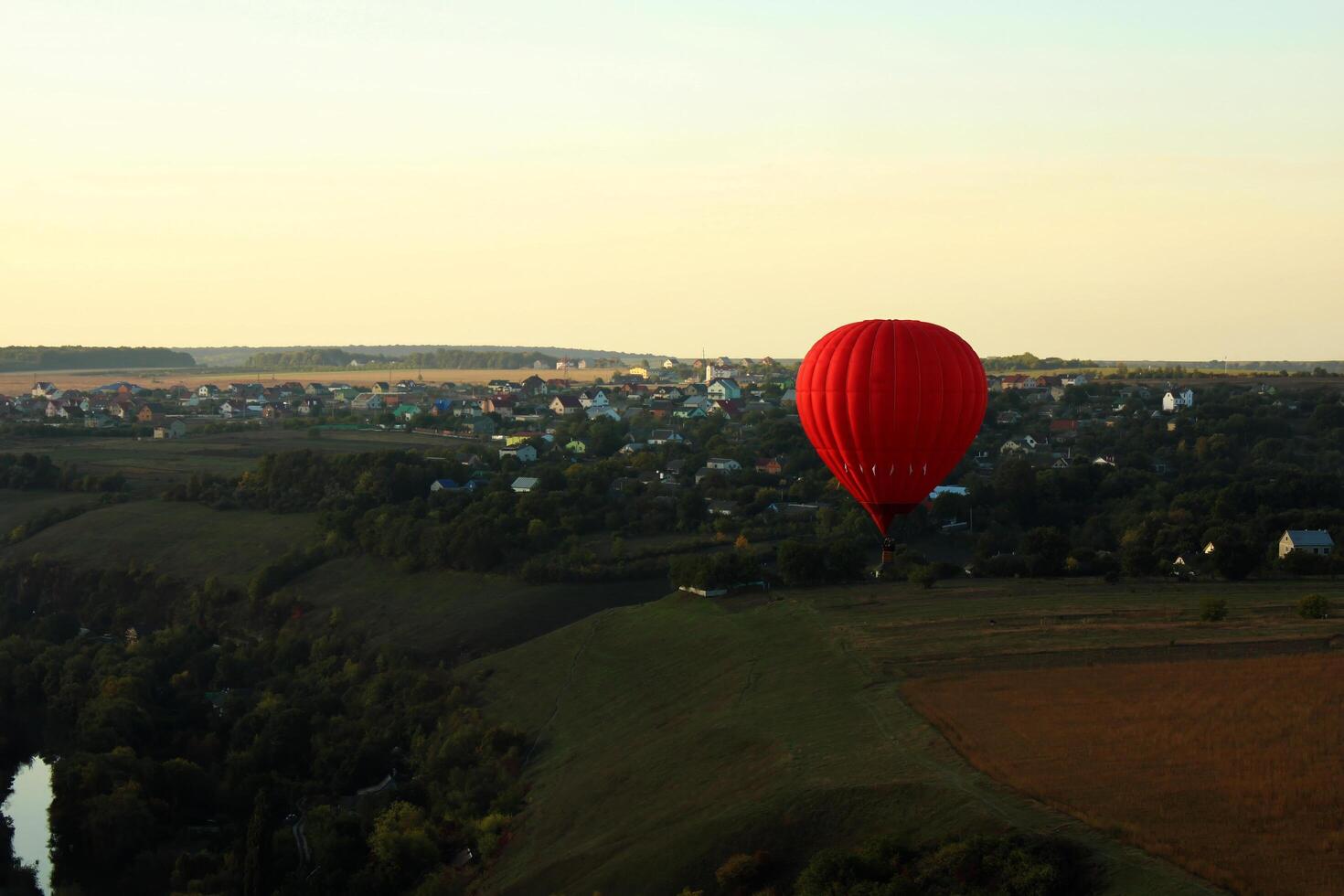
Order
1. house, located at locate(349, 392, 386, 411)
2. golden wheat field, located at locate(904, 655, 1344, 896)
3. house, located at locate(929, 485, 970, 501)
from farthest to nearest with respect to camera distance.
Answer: house, located at locate(349, 392, 386, 411) < house, located at locate(929, 485, 970, 501) < golden wheat field, located at locate(904, 655, 1344, 896)

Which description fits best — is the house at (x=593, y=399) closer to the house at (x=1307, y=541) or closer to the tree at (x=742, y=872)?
the house at (x=1307, y=541)

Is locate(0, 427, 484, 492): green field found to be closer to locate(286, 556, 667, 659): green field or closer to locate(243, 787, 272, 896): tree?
locate(286, 556, 667, 659): green field

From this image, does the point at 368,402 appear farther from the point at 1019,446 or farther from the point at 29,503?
the point at 1019,446

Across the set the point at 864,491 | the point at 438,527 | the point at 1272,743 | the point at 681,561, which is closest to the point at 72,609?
the point at 438,527

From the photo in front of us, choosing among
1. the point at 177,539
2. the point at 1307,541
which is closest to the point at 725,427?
the point at 177,539

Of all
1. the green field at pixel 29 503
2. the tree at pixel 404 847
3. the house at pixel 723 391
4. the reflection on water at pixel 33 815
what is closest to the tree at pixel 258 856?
the tree at pixel 404 847

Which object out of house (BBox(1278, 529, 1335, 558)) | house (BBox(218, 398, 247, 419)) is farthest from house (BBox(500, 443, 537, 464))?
house (BBox(218, 398, 247, 419))
